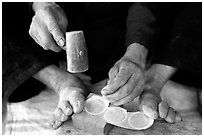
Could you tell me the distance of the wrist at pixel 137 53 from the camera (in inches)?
48.5

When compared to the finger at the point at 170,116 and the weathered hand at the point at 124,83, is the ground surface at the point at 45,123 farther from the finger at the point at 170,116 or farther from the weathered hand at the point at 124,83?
the weathered hand at the point at 124,83

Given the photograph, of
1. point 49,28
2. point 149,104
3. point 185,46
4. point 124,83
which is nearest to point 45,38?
point 49,28

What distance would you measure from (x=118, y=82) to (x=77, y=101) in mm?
166

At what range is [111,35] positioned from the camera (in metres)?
1.40

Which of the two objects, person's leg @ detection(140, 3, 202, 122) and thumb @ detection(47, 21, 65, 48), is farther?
person's leg @ detection(140, 3, 202, 122)

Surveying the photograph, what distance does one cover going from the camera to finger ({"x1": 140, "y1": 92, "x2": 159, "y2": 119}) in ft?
3.78

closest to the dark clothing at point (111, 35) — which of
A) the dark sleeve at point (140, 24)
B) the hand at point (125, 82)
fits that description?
the dark sleeve at point (140, 24)

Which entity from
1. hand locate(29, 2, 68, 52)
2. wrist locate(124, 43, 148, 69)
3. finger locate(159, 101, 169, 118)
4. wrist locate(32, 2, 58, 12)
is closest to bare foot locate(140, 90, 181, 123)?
finger locate(159, 101, 169, 118)

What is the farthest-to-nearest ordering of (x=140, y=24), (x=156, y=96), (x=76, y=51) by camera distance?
(x=140, y=24) < (x=156, y=96) < (x=76, y=51)

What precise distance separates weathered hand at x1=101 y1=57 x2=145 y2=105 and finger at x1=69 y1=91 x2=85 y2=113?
11 cm

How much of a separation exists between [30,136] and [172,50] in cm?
59

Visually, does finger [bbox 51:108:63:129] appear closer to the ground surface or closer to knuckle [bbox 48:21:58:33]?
the ground surface

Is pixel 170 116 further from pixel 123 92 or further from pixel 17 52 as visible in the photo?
pixel 17 52

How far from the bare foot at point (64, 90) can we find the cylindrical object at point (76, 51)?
13 centimetres
